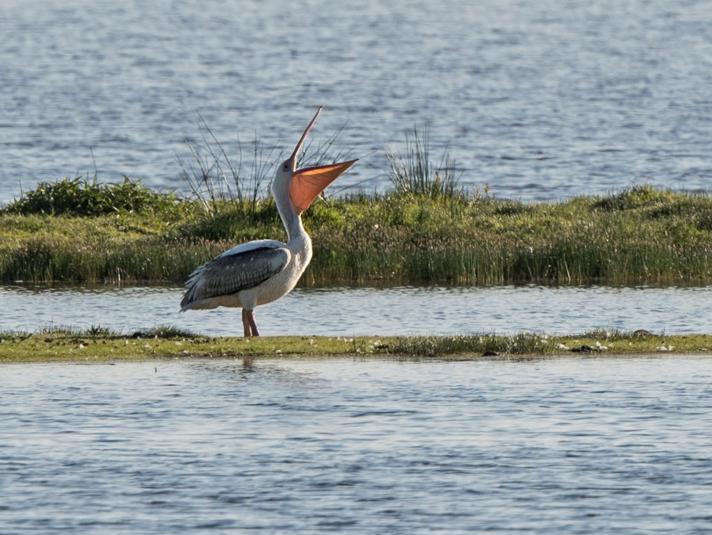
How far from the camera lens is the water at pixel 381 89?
45625mm

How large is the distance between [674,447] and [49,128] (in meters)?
42.0

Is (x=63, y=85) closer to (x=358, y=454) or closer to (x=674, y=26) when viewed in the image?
(x=674, y=26)

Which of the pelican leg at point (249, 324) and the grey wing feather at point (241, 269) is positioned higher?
the grey wing feather at point (241, 269)

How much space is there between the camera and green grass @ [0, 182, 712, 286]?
2503 centimetres

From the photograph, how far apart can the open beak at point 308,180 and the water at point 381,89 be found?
17.8 metres

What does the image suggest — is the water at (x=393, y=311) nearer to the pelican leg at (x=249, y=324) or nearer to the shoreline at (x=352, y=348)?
the pelican leg at (x=249, y=324)

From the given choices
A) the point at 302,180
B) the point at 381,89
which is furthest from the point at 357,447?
the point at 381,89

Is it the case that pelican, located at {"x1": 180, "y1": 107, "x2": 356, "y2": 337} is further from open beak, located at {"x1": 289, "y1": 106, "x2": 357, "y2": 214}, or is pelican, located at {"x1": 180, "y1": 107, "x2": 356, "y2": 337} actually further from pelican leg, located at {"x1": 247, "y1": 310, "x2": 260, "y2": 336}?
open beak, located at {"x1": 289, "y1": 106, "x2": 357, "y2": 214}

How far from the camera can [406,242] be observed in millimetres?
26125

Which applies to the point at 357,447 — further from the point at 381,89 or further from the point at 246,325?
the point at 381,89

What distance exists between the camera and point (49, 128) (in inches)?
2152

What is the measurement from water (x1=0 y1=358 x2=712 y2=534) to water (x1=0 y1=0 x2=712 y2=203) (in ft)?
67.3

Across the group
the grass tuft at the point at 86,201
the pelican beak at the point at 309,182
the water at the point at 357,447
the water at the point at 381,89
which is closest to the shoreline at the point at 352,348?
the water at the point at 357,447

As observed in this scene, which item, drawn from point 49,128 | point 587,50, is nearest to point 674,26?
point 587,50
